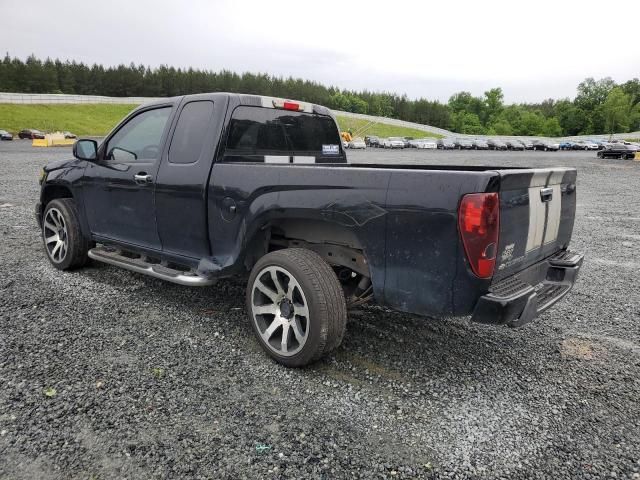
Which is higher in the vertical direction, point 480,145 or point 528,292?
point 480,145

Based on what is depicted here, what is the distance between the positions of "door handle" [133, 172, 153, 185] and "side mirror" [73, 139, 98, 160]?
2.83 feet

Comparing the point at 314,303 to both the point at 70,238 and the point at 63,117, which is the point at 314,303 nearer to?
the point at 70,238

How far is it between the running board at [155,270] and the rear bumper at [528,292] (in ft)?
7.06

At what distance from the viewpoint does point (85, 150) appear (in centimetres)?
475

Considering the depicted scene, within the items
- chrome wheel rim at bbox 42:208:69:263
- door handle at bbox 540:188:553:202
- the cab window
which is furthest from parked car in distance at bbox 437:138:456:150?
door handle at bbox 540:188:553:202

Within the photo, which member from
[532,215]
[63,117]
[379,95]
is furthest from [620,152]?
[379,95]

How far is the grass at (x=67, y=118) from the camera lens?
63.2 meters

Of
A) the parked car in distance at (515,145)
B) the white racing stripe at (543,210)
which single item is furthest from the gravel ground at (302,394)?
the parked car in distance at (515,145)

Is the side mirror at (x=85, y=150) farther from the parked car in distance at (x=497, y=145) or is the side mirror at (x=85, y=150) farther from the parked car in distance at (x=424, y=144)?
the parked car in distance at (x=497, y=145)

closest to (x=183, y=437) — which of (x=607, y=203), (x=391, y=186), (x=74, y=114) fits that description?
(x=391, y=186)

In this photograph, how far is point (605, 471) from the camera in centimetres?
236

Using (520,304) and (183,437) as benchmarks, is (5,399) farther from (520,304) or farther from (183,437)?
(520,304)

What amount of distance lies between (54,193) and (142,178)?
6.78ft

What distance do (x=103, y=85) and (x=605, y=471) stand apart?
12108 centimetres
